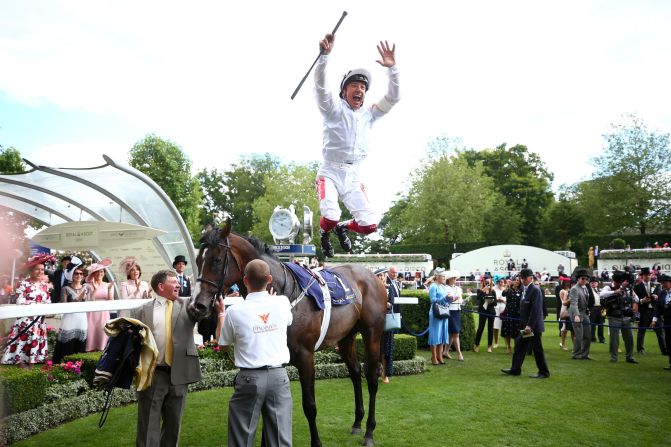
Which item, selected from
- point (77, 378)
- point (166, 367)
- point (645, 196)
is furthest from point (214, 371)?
point (645, 196)

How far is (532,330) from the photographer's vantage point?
987 cm

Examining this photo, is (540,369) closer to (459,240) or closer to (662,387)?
(662,387)

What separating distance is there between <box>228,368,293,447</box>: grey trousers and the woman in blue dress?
787 cm

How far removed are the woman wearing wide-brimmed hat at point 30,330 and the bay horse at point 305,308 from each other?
409cm

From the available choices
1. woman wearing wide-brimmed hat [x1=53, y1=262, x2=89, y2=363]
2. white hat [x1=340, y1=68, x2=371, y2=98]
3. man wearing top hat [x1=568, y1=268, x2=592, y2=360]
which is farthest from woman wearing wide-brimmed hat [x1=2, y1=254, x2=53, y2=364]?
man wearing top hat [x1=568, y1=268, x2=592, y2=360]

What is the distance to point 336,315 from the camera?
5.82 m

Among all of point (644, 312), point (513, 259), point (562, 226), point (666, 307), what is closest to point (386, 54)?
point (666, 307)

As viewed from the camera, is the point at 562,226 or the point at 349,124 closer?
the point at 349,124

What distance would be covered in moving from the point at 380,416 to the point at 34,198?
10.1 meters

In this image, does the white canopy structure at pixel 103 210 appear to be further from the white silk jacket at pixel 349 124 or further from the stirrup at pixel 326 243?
the white silk jacket at pixel 349 124

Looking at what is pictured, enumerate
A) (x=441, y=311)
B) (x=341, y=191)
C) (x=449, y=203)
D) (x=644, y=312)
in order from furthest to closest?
(x=449, y=203), (x=644, y=312), (x=441, y=311), (x=341, y=191)

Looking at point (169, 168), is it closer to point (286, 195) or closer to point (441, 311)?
point (286, 195)

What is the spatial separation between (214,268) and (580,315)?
10388 millimetres

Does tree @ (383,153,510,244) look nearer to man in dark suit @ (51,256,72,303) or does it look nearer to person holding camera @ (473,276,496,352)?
person holding camera @ (473,276,496,352)
